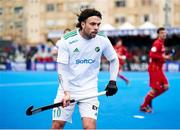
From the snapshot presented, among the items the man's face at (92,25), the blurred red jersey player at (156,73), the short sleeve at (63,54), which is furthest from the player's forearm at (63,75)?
the blurred red jersey player at (156,73)

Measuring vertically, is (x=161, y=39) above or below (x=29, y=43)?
above

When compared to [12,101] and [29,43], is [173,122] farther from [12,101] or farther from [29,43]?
[29,43]

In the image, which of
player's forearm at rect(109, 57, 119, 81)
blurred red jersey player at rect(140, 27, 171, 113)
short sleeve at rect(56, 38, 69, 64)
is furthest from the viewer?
blurred red jersey player at rect(140, 27, 171, 113)

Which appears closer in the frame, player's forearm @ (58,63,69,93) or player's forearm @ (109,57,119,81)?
player's forearm @ (58,63,69,93)

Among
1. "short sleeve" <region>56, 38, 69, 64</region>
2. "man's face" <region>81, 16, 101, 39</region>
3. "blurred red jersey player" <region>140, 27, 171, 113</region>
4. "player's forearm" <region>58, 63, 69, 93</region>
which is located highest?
"man's face" <region>81, 16, 101, 39</region>

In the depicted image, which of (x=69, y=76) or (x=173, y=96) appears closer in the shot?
(x=69, y=76)

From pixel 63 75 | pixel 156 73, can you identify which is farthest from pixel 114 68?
pixel 156 73

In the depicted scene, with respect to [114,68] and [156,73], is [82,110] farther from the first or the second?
[156,73]

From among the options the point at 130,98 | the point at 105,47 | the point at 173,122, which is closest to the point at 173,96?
the point at 130,98

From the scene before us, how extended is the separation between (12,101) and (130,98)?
3347 millimetres

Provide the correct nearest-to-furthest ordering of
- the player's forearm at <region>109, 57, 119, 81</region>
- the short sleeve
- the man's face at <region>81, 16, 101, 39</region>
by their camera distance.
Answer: the man's face at <region>81, 16, 101, 39</region> < the short sleeve < the player's forearm at <region>109, 57, 119, 81</region>

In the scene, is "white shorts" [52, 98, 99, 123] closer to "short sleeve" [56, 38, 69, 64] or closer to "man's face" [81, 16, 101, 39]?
"short sleeve" [56, 38, 69, 64]

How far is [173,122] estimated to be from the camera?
29.3 ft

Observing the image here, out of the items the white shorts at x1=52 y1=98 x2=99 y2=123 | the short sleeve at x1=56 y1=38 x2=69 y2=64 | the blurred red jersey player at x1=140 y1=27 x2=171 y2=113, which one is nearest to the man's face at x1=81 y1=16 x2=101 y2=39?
the short sleeve at x1=56 y1=38 x2=69 y2=64
